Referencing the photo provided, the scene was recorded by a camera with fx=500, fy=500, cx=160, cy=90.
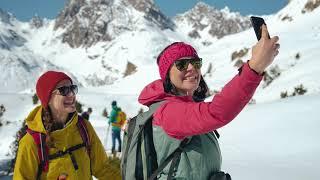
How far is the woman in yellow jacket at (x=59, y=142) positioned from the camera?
11.4ft

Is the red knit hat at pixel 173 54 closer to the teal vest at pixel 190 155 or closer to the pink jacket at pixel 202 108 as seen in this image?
the pink jacket at pixel 202 108

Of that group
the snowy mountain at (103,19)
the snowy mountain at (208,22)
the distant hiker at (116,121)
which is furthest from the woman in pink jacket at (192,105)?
the snowy mountain at (208,22)

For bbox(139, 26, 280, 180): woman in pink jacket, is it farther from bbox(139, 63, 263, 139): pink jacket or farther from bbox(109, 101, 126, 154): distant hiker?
bbox(109, 101, 126, 154): distant hiker

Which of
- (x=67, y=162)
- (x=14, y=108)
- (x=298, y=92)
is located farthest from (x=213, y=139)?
(x=14, y=108)

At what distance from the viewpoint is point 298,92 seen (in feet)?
55.1

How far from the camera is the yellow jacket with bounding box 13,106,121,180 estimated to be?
3.45 m

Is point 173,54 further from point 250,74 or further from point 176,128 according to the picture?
point 250,74

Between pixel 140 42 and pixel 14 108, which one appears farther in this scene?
pixel 140 42

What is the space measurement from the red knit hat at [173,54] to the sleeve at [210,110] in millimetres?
271

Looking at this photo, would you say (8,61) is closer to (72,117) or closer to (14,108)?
(14,108)

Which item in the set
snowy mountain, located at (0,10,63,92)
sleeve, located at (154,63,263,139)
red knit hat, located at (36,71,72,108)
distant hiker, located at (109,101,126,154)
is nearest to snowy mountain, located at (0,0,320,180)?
snowy mountain, located at (0,10,63,92)

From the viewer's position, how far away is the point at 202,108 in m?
2.21

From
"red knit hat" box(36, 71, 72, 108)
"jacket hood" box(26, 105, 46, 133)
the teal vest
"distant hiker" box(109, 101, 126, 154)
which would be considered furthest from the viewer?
"distant hiker" box(109, 101, 126, 154)

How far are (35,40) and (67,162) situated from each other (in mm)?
177205
